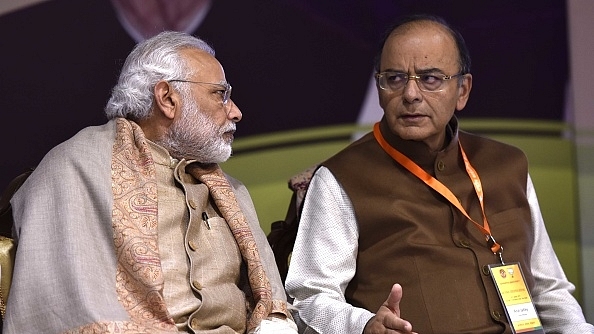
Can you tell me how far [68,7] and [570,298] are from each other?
2.71 meters

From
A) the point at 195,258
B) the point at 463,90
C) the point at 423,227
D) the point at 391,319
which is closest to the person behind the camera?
the point at 391,319

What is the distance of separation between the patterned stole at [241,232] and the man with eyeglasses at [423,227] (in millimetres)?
153

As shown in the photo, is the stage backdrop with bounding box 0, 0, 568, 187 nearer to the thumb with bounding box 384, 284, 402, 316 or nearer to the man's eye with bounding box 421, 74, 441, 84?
the man's eye with bounding box 421, 74, 441, 84

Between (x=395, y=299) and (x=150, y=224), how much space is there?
89 centimetres

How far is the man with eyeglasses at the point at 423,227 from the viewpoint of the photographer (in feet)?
12.4

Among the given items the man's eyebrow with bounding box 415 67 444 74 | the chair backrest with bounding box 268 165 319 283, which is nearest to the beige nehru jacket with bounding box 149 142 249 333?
the chair backrest with bounding box 268 165 319 283

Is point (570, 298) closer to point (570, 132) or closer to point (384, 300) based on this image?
point (384, 300)

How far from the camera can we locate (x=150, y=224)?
3.57 meters

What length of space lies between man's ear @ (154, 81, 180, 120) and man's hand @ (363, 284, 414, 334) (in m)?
1.14

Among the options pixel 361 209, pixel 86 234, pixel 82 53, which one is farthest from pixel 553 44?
pixel 86 234

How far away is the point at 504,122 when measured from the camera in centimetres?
540

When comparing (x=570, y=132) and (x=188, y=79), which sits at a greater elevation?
(x=188, y=79)

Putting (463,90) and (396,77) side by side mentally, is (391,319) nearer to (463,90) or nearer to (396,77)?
(396,77)

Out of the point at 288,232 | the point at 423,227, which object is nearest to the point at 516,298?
the point at 423,227
